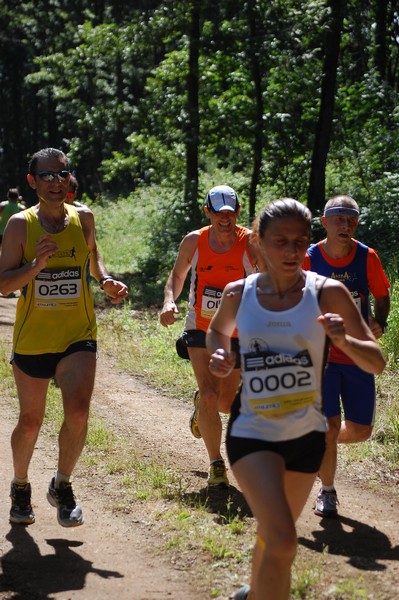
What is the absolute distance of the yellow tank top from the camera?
5402 mm

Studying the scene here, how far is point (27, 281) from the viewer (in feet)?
16.9

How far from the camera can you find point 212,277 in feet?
21.1

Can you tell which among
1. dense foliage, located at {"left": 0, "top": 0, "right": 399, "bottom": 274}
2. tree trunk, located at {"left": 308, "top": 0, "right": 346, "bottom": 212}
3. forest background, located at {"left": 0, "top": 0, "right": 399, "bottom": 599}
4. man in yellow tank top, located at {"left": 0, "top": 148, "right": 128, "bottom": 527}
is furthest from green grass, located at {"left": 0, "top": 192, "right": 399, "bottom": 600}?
dense foliage, located at {"left": 0, "top": 0, "right": 399, "bottom": 274}

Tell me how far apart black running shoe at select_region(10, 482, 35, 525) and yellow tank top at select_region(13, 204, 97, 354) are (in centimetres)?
96

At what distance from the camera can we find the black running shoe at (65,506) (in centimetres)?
549

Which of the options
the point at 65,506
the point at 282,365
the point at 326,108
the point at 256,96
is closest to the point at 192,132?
the point at 256,96

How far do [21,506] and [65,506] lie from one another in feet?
1.28

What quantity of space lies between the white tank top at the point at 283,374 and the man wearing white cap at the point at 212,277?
8.48ft

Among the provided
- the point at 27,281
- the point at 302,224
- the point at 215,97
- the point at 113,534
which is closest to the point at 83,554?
the point at 113,534

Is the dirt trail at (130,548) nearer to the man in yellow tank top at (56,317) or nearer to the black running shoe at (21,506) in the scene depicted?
the black running shoe at (21,506)

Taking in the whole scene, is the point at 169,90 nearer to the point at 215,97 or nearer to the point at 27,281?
the point at 215,97

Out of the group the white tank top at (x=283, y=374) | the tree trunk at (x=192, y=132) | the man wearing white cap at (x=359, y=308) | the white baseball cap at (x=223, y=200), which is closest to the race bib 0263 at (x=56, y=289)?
the white baseball cap at (x=223, y=200)

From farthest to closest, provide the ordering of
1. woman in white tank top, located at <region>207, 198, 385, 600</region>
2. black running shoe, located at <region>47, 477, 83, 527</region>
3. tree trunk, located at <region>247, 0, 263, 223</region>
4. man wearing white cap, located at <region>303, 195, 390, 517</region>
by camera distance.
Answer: tree trunk, located at <region>247, 0, 263, 223</region>
man wearing white cap, located at <region>303, 195, 390, 517</region>
black running shoe, located at <region>47, 477, 83, 527</region>
woman in white tank top, located at <region>207, 198, 385, 600</region>

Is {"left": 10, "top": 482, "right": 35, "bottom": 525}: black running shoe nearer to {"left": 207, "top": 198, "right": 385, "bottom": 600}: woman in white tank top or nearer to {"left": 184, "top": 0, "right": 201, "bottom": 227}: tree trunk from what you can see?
{"left": 207, "top": 198, "right": 385, "bottom": 600}: woman in white tank top
